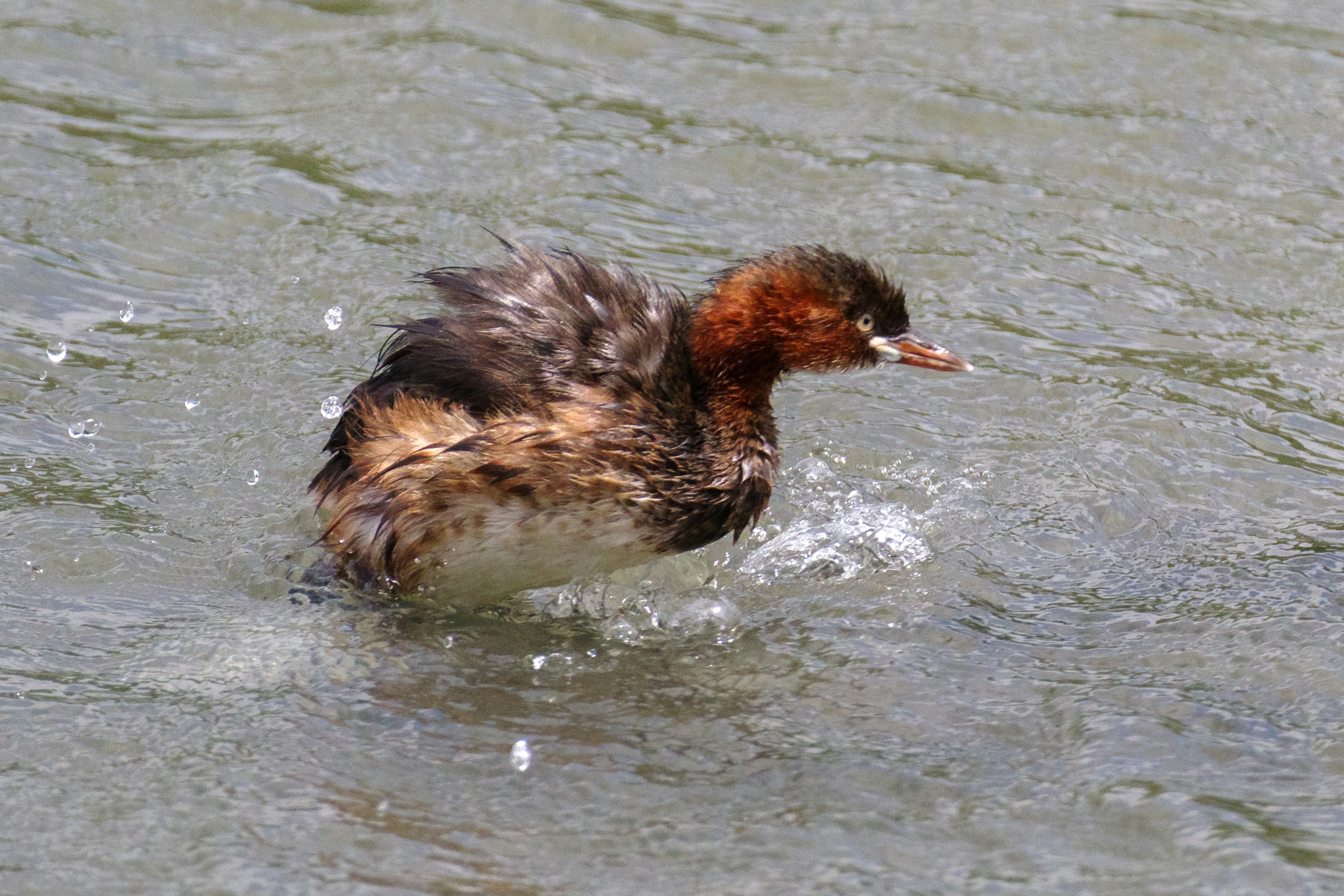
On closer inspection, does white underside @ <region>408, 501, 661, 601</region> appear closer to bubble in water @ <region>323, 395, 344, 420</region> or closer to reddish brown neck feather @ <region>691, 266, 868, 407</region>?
reddish brown neck feather @ <region>691, 266, 868, 407</region>

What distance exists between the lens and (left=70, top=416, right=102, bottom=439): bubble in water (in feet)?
22.2

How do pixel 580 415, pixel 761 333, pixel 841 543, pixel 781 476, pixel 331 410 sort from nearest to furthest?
pixel 580 415, pixel 761 333, pixel 841 543, pixel 781 476, pixel 331 410

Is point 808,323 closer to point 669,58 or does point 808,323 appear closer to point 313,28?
point 669,58

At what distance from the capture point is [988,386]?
24.2 feet

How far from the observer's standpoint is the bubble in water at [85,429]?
22.2 feet

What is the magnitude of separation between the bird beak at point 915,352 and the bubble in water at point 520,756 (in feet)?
6.37

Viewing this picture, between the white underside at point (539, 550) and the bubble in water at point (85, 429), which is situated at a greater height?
the white underside at point (539, 550)

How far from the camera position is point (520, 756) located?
4828 millimetres

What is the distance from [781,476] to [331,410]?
75.2 inches

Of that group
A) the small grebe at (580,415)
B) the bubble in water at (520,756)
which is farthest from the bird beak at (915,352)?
the bubble in water at (520,756)

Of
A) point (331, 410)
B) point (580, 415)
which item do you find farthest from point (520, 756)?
point (331, 410)

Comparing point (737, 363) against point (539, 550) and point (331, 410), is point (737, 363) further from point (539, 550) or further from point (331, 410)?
point (331, 410)

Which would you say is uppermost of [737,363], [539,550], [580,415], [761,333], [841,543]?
[761,333]

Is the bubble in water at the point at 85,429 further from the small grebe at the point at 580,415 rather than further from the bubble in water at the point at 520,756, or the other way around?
the bubble in water at the point at 520,756
